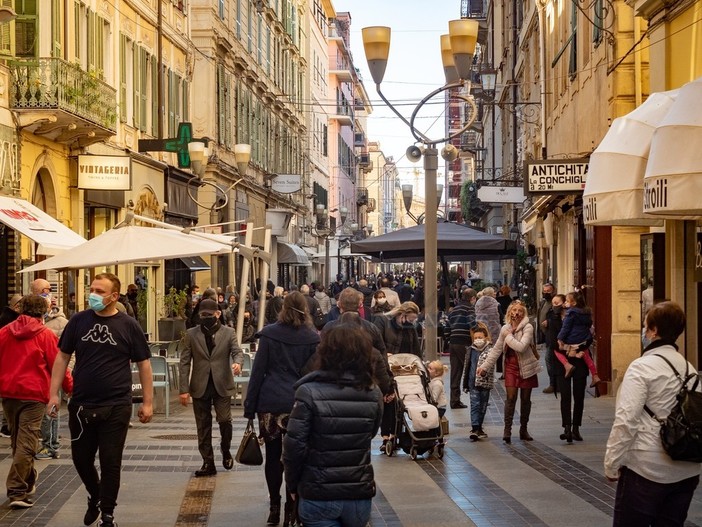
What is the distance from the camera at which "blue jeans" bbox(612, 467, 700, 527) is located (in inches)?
262

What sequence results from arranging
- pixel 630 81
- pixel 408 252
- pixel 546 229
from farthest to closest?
pixel 546 229, pixel 408 252, pixel 630 81

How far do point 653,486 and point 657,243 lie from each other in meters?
11.0

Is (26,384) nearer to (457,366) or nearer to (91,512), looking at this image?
(91,512)

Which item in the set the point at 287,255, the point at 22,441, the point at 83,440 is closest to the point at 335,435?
the point at 83,440

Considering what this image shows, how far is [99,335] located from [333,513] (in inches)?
123

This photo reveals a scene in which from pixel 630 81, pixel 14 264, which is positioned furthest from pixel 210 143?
pixel 630 81

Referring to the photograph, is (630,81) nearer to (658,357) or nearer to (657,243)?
(657,243)

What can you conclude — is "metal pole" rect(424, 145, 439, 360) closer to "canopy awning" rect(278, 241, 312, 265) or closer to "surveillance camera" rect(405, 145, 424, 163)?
"surveillance camera" rect(405, 145, 424, 163)

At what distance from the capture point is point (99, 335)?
9.03 metres

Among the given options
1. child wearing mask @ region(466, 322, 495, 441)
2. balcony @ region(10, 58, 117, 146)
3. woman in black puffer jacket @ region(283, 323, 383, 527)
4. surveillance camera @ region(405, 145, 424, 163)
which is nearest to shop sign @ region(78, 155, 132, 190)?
balcony @ region(10, 58, 117, 146)

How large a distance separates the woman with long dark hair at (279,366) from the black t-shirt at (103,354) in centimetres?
83

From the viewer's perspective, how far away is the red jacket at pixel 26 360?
1045 cm

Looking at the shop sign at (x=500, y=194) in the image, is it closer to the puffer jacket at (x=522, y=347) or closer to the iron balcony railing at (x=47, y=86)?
the iron balcony railing at (x=47, y=86)

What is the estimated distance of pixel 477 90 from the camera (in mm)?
54094
